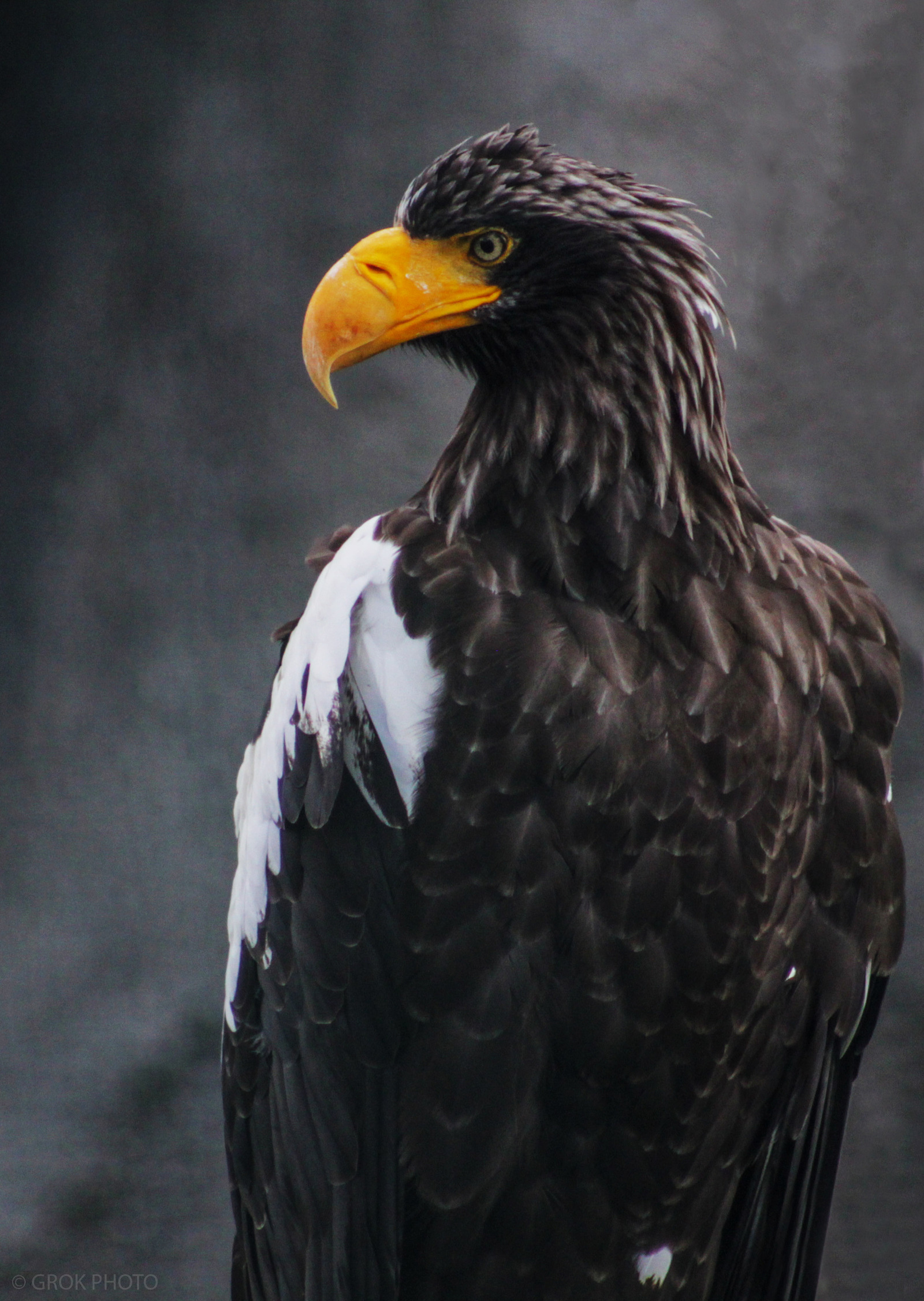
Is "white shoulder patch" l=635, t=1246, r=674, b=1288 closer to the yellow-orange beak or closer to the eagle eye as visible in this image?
the yellow-orange beak

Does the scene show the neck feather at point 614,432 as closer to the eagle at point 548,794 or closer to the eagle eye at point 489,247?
the eagle at point 548,794

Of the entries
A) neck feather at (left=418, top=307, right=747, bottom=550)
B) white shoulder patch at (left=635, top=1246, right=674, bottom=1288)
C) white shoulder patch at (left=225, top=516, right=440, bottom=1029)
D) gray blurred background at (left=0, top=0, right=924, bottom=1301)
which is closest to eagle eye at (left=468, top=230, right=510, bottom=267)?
neck feather at (left=418, top=307, right=747, bottom=550)

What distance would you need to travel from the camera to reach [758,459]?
9.75 ft

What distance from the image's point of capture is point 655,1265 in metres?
1.62

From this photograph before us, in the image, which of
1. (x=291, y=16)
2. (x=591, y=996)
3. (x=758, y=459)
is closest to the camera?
(x=591, y=996)

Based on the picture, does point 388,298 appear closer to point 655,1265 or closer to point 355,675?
point 355,675

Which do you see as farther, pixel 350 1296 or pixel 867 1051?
pixel 867 1051

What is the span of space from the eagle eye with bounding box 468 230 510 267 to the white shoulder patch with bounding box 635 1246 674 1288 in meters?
1.18

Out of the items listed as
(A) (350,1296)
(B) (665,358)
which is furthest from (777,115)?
(A) (350,1296)

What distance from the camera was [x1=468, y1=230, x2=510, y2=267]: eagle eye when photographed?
1.52 m

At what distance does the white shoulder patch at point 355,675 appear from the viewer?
145 cm

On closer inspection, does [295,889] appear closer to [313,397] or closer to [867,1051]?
[313,397]

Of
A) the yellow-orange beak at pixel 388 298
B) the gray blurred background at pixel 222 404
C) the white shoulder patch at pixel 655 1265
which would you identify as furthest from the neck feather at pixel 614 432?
the gray blurred background at pixel 222 404

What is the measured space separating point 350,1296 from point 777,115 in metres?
2.47
